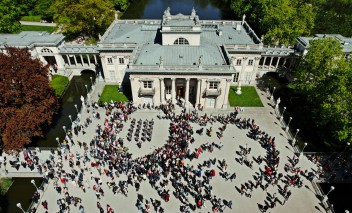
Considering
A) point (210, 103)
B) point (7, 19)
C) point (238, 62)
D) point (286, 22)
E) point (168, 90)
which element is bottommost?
point (210, 103)

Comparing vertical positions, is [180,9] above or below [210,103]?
below

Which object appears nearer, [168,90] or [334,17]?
[168,90]

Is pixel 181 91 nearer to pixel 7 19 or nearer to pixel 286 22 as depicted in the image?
pixel 286 22

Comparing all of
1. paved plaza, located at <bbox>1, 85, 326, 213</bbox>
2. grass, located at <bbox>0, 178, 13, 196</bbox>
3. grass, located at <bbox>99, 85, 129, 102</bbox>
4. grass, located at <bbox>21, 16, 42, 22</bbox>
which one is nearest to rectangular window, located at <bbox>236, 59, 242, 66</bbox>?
paved plaza, located at <bbox>1, 85, 326, 213</bbox>

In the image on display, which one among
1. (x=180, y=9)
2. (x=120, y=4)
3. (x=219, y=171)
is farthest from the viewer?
(x=180, y=9)

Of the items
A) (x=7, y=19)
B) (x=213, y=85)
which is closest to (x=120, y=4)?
(x=7, y=19)

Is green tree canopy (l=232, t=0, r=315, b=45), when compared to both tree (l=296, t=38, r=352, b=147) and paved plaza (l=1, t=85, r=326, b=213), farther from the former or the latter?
paved plaza (l=1, t=85, r=326, b=213)

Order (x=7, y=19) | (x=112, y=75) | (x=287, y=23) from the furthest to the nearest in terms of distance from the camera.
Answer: (x=7, y=19)
(x=287, y=23)
(x=112, y=75)

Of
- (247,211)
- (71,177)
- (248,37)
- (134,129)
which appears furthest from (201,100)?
(71,177)

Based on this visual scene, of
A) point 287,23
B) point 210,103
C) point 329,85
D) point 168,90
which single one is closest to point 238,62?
point 210,103
